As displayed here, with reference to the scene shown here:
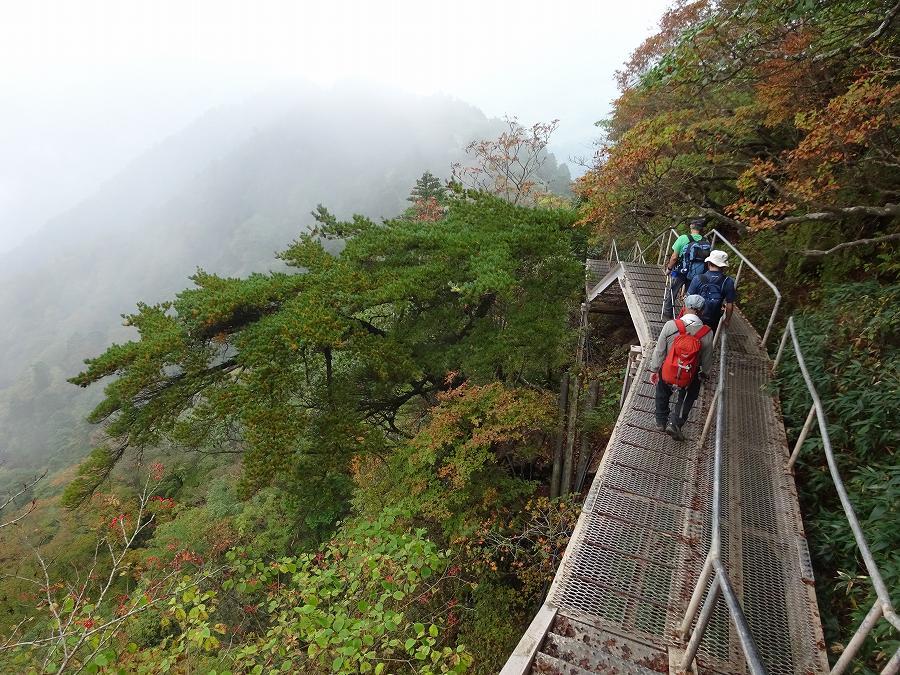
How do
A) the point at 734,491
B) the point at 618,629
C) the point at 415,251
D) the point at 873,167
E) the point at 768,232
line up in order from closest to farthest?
1. the point at 618,629
2. the point at 734,491
3. the point at 873,167
4. the point at 768,232
5. the point at 415,251

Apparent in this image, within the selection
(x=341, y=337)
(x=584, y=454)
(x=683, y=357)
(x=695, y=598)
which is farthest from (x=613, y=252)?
(x=695, y=598)

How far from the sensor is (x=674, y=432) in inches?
186

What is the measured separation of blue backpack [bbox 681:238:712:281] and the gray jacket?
5.82ft

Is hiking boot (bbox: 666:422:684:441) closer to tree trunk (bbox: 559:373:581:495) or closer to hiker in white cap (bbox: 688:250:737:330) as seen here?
hiker in white cap (bbox: 688:250:737:330)

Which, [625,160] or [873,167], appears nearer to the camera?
[873,167]

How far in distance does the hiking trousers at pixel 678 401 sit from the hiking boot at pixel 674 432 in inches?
1.4

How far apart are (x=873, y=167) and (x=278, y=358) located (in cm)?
1006

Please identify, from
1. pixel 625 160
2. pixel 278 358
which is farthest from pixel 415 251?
pixel 625 160

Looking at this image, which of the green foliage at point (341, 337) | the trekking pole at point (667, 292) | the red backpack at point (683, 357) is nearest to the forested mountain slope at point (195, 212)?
the green foliage at point (341, 337)

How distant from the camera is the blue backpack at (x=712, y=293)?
5430mm

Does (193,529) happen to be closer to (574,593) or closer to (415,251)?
(415,251)

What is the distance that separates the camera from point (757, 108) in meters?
7.45

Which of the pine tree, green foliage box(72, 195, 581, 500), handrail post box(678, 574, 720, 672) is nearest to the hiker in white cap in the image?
green foliage box(72, 195, 581, 500)

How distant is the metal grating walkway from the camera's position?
110 inches
